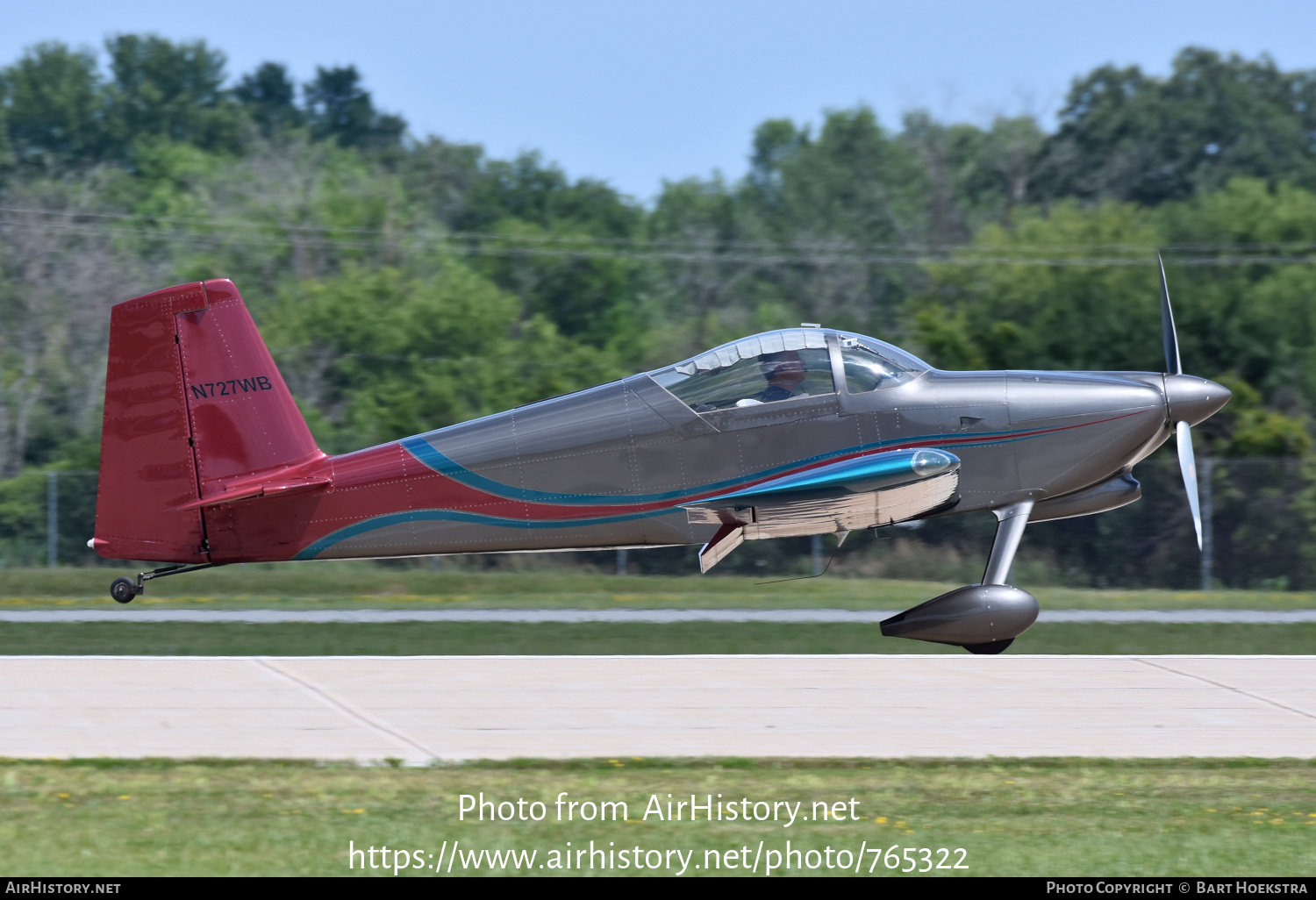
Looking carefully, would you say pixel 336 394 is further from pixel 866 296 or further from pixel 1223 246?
pixel 1223 246

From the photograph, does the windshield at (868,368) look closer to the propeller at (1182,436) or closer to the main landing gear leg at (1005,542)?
the main landing gear leg at (1005,542)

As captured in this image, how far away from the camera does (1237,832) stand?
24.7 feet

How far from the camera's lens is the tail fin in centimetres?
1200

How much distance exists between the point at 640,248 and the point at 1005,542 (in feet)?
143

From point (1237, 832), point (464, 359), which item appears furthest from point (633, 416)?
point (464, 359)

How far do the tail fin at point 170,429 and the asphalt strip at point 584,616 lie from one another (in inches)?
225

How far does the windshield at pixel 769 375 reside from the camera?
11.9 m

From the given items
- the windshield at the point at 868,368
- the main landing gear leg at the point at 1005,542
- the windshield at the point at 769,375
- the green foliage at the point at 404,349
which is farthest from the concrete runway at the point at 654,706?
the green foliage at the point at 404,349

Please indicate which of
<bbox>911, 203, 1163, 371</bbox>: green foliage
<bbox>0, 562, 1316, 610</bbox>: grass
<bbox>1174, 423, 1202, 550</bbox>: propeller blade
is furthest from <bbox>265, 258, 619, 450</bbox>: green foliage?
<bbox>1174, 423, 1202, 550</bbox>: propeller blade

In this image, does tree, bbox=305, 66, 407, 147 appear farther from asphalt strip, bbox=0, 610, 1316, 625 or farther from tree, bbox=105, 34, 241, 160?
asphalt strip, bbox=0, 610, 1316, 625

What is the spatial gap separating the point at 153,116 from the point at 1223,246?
5540cm

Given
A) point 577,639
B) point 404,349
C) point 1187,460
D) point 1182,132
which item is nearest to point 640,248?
point 404,349

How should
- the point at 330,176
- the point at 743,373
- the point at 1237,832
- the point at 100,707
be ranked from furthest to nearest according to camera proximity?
1. the point at 330,176
2. the point at 743,373
3. the point at 100,707
4. the point at 1237,832

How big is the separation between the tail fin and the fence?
13140 mm
